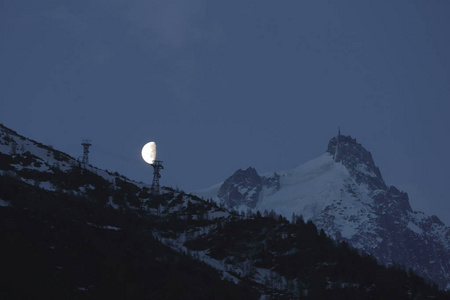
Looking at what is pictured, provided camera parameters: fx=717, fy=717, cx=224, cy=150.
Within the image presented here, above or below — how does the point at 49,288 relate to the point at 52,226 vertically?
below

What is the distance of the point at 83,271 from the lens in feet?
509

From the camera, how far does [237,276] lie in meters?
188

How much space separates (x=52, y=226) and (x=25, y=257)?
→ 30.2 meters

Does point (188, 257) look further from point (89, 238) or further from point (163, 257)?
point (89, 238)

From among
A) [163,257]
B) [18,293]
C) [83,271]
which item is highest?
[163,257]

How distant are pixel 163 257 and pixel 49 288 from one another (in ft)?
198

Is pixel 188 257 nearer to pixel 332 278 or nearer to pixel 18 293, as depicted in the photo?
pixel 332 278

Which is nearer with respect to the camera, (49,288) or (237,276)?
(49,288)

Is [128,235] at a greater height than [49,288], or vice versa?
[128,235]

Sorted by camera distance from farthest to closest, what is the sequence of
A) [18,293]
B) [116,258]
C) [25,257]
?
[116,258], [25,257], [18,293]

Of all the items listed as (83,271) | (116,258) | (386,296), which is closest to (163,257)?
(116,258)

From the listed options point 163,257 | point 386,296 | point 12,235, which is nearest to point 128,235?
point 163,257

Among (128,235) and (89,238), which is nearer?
(89,238)

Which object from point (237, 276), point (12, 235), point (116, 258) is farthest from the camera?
point (237, 276)
